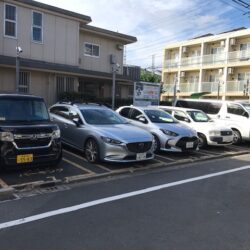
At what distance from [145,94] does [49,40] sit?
6.26 metres

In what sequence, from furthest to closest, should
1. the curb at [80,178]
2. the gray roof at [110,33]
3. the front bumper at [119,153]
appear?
the gray roof at [110,33] < the front bumper at [119,153] < the curb at [80,178]

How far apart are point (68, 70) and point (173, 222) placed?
1363 centimetres

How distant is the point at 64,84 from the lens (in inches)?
723

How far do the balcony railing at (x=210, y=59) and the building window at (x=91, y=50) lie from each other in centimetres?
2053

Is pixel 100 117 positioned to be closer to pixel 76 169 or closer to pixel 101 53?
pixel 76 169

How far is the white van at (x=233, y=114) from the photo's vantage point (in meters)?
14.2

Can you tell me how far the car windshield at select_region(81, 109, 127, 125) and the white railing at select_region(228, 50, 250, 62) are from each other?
29310 millimetres

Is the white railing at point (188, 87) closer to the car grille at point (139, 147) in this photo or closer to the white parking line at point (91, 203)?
the car grille at point (139, 147)

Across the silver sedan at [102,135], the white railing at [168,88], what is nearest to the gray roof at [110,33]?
the silver sedan at [102,135]

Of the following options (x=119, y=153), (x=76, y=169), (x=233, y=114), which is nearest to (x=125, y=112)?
(x=119, y=153)

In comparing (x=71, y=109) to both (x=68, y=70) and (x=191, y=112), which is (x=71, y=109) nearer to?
(x=191, y=112)

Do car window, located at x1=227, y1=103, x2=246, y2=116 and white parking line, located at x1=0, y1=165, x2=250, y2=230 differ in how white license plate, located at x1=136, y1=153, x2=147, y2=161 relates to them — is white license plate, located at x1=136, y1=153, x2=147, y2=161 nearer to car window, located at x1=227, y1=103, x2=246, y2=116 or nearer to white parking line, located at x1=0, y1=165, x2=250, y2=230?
white parking line, located at x1=0, y1=165, x2=250, y2=230

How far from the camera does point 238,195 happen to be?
6809 mm


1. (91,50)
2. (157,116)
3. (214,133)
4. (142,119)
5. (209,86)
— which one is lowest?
(214,133)
